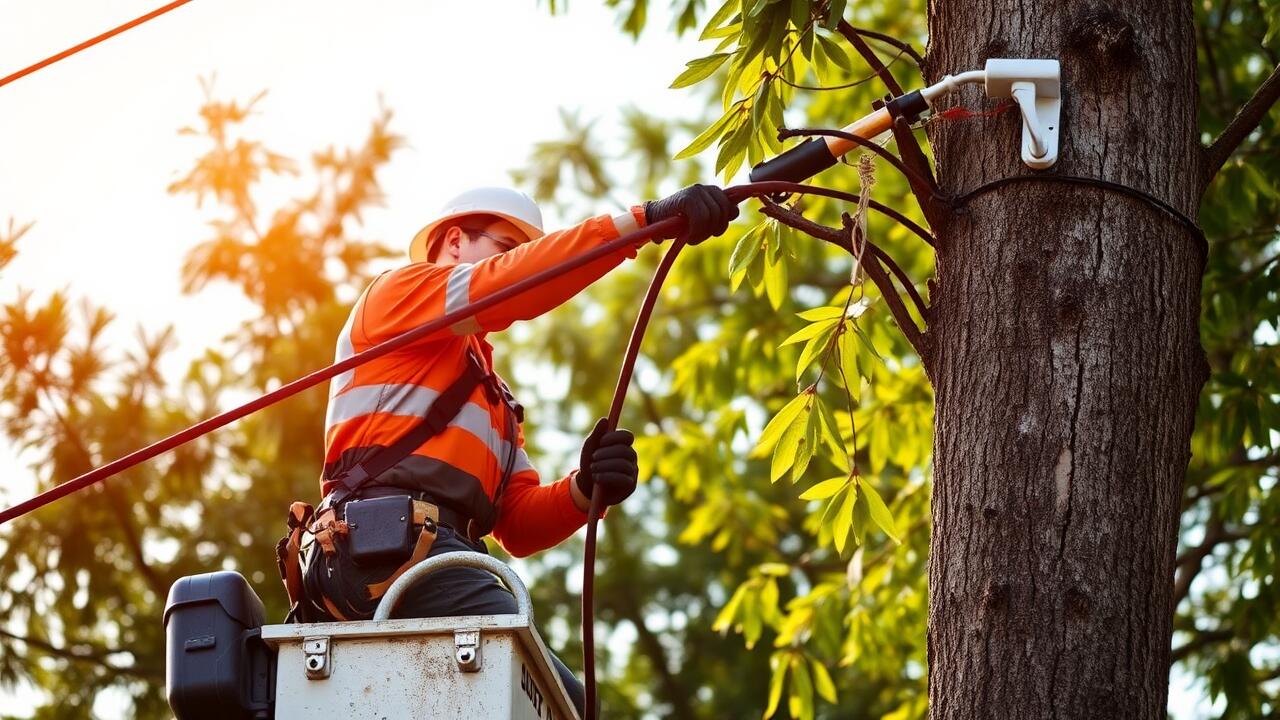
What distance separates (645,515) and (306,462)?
16.7 ft

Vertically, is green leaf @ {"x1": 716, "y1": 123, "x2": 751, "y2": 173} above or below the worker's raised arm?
above

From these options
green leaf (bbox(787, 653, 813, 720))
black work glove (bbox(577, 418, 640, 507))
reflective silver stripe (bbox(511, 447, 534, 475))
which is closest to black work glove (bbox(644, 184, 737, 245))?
black work glove (bbox(577, 418, 640, 507))

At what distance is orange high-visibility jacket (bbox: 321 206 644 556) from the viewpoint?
11.8 ft

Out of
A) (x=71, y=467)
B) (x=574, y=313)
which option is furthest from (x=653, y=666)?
(x=71, y=467)

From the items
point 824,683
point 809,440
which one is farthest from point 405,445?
point 824,683

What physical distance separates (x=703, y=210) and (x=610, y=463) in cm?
73

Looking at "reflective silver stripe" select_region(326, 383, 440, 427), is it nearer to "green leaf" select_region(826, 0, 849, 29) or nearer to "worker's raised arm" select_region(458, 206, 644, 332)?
"worker's raised arm" select_region(458, 206, 644, 332)

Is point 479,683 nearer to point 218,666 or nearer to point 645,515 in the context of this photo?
point 218,666

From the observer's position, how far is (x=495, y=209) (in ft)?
13.8

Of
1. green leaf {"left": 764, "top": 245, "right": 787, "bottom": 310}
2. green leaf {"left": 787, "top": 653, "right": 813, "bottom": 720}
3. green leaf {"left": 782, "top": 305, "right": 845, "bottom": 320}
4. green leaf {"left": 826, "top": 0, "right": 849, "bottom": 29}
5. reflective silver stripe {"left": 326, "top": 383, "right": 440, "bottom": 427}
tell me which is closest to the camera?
green leaf {"left": 826, "top": 0, "right": 849, "bottom": 29}

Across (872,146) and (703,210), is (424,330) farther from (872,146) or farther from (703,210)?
(872,146)

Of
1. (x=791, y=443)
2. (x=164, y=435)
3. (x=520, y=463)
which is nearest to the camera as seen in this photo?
(x=791, y=443)

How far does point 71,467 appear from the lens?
9.66 m

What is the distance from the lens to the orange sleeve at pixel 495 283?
11.7 feet
